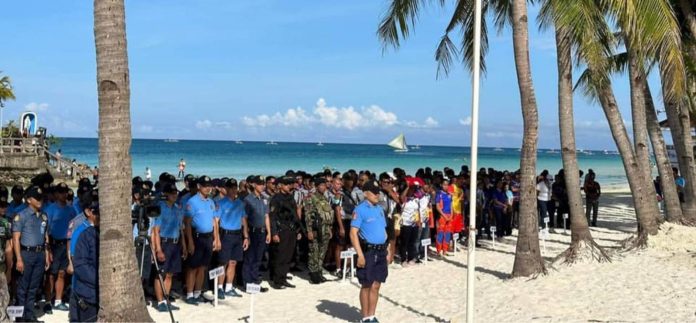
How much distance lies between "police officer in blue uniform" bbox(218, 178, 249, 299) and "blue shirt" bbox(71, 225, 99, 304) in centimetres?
297

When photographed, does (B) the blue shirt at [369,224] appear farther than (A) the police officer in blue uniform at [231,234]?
No

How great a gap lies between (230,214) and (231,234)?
0.31 metres

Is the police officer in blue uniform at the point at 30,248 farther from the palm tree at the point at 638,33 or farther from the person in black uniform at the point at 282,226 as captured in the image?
the palm tree at the point at 638,33

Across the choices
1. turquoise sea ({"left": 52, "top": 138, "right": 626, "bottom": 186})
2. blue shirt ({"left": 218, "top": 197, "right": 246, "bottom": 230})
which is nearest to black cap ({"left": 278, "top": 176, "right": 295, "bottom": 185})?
blue shirt ({"left": 218, "top": 197, "right": 246, "bottom": 230})

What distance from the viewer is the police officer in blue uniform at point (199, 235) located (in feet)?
30.3

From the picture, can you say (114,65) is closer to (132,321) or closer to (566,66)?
(132,321)

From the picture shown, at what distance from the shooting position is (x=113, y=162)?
6.18 metres

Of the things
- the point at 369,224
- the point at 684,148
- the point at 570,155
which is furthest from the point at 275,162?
the point at 369,224

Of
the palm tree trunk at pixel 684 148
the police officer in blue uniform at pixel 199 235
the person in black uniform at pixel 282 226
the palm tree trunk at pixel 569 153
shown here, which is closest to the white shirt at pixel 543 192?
the palm tree trunk at pixel 684 148

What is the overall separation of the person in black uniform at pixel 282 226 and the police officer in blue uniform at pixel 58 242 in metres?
3.15

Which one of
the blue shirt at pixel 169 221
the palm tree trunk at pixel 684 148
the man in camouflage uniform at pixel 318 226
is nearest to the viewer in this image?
the blue shirt at pixel 169 221

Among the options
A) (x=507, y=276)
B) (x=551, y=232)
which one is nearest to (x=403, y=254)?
(x=507, y=276)

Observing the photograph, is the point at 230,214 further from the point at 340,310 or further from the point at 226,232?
the point at 340,310

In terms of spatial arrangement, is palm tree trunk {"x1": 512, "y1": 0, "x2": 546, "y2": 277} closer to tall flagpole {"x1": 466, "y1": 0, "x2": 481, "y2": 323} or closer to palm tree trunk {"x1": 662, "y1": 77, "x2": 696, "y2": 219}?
tall flagpole {"x1": 466, "y1": 0, "x2": 481, "y2": 323}
